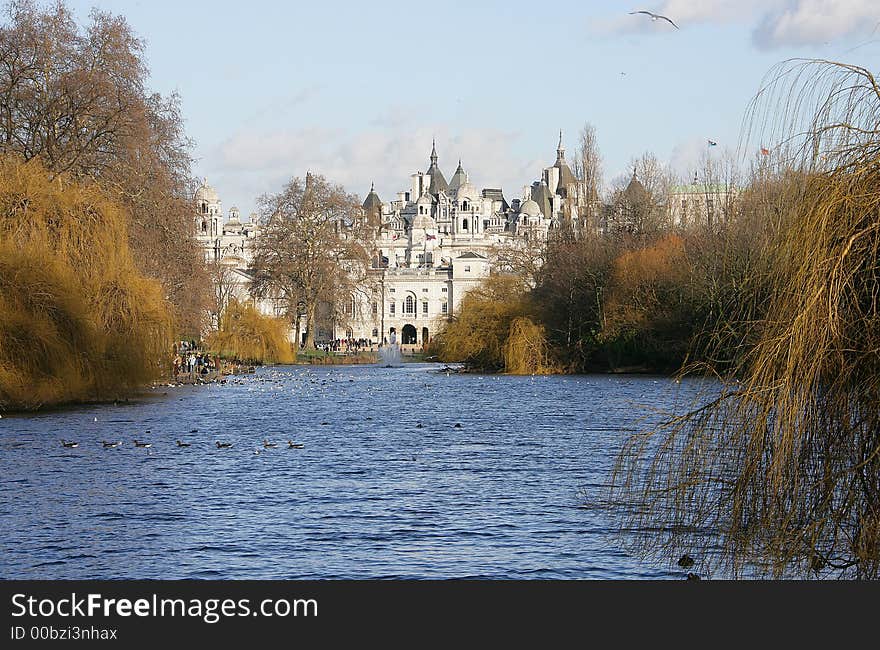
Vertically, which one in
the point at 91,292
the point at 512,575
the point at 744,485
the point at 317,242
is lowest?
the point at 512,575

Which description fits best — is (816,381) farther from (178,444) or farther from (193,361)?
(193,361)

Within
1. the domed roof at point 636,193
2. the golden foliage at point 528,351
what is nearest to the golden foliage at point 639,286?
the golden foliage at point 528,351

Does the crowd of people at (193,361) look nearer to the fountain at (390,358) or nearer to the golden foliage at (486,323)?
the golden foliage at (486,323)

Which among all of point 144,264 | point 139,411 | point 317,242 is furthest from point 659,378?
point 317,242

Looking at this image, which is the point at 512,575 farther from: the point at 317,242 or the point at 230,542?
the point at 317,242

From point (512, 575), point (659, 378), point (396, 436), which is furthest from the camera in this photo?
point (659, 378)

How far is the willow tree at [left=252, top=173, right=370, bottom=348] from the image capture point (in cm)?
7875

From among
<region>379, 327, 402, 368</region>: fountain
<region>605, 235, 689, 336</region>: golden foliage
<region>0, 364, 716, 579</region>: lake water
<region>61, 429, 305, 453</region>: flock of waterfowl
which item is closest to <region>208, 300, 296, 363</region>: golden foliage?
<region>379, 327, 402, 368</region>: fountain

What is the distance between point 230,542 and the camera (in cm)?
1462

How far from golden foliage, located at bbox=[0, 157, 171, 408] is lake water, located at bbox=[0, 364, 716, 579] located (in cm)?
89

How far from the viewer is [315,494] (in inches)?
724

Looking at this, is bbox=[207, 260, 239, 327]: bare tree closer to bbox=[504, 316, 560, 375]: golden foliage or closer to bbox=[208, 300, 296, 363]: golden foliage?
bbox=[208, 300, 296, 363]: golden foliage

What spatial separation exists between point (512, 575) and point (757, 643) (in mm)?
3835

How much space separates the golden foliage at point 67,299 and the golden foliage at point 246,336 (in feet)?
119
